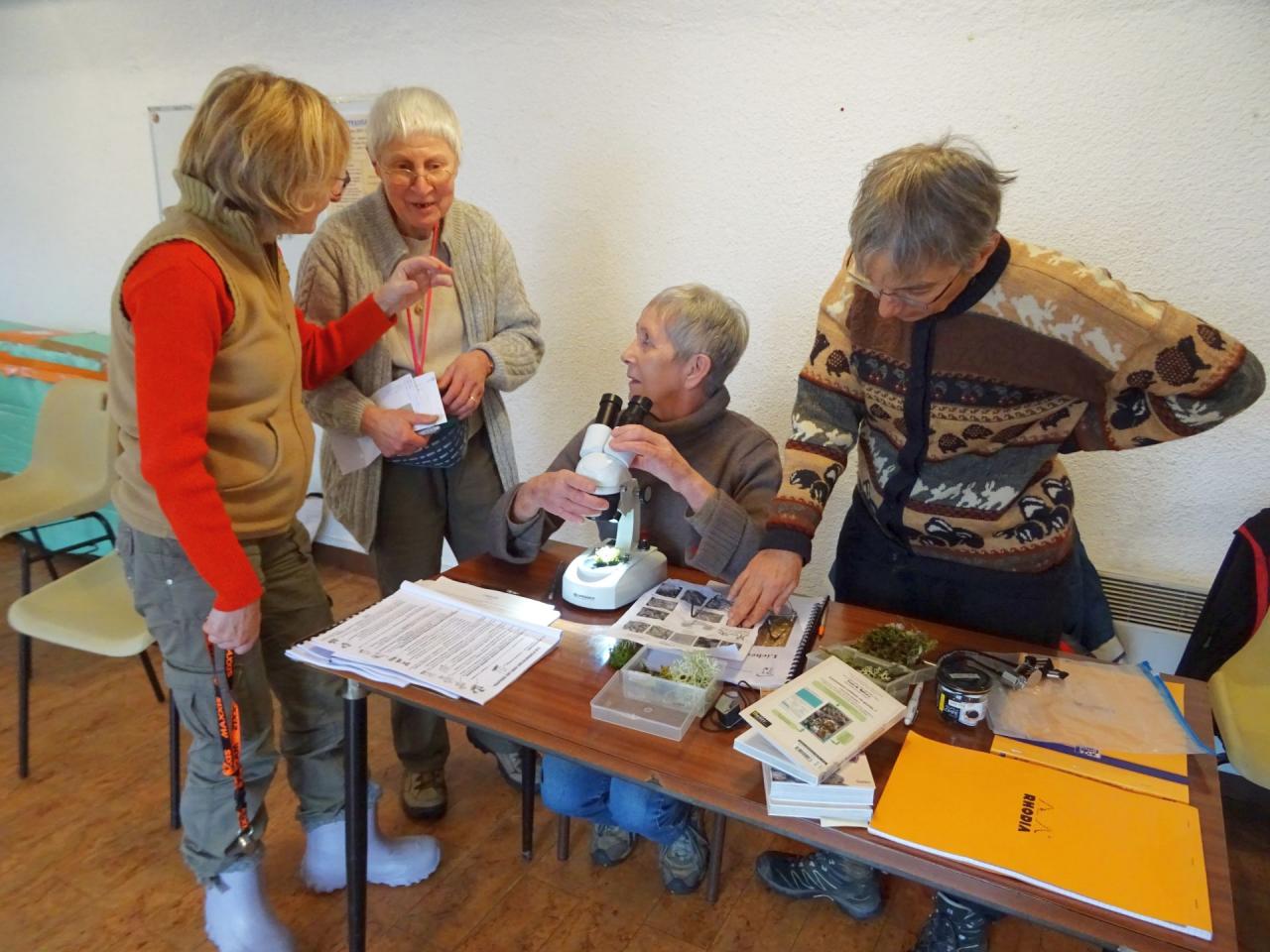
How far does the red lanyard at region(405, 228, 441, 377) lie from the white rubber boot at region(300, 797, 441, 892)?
986mm

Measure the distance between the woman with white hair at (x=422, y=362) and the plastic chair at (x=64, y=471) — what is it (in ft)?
3.70

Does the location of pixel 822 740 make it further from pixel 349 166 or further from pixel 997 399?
pixel 349 166

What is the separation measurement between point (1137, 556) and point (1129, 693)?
1033mm

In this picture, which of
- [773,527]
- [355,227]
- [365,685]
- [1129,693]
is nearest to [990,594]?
[1129,693]

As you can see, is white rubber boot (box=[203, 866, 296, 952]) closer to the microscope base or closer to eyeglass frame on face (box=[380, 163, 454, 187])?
the microscope base

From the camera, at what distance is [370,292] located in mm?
1759

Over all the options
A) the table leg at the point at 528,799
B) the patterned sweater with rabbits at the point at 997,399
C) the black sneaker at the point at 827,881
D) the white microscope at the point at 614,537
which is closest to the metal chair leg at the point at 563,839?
the table leg at the point at 528,799

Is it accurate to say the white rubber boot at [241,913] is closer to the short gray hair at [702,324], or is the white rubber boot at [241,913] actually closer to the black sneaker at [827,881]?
the black sneaker at [827,881]

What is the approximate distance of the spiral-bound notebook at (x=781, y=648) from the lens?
1246 mm

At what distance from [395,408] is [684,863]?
1183 mm

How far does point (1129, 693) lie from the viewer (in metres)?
1.23

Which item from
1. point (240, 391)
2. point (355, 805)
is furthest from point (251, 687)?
point (240, 391)

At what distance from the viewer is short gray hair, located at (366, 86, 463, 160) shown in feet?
5.30

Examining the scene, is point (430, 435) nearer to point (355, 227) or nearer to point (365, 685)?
point (355, 227)
